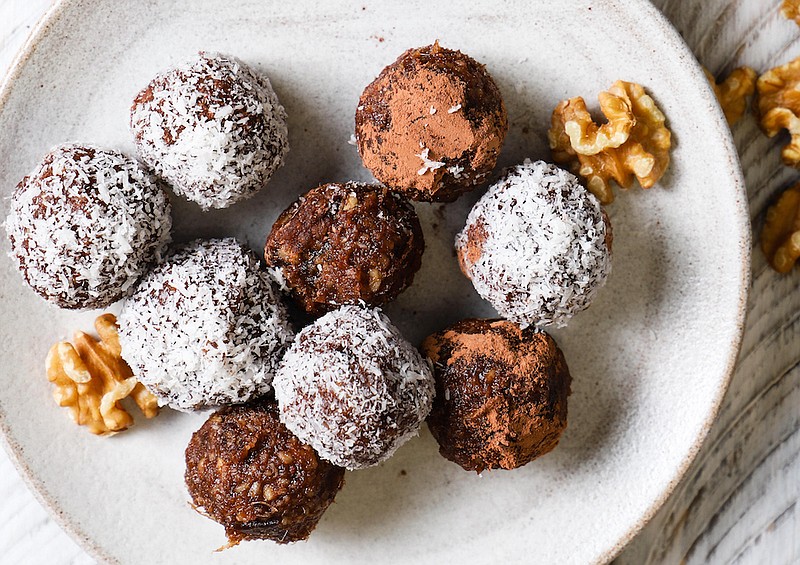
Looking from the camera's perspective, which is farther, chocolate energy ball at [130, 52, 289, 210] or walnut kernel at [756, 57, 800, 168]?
walnut kernel at [756, 57, 800, 168]

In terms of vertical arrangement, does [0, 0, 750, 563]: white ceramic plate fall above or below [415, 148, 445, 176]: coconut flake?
below

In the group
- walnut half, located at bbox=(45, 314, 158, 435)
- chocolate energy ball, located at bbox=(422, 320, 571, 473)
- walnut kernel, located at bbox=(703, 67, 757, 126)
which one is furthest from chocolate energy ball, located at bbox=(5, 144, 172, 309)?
walnut kernel, located at bbox=(703, 67, 757, 126)

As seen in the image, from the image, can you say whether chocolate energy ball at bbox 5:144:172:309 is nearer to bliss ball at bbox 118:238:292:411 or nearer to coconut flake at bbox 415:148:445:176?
bliss ball at bbox 118:238:292:411

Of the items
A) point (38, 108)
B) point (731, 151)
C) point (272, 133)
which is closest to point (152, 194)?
point (272, 133)

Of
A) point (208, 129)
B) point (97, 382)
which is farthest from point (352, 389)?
point (97, 382)

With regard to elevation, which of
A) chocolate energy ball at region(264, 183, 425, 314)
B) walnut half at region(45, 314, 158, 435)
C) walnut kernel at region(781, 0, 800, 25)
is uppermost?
walnut kernel at region(781, 0, 800, 25)

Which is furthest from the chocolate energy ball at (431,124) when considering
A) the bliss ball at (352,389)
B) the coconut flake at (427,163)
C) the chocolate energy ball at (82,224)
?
the chocolate energy ball at (82,224)

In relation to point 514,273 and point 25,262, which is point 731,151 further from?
point 25,262
